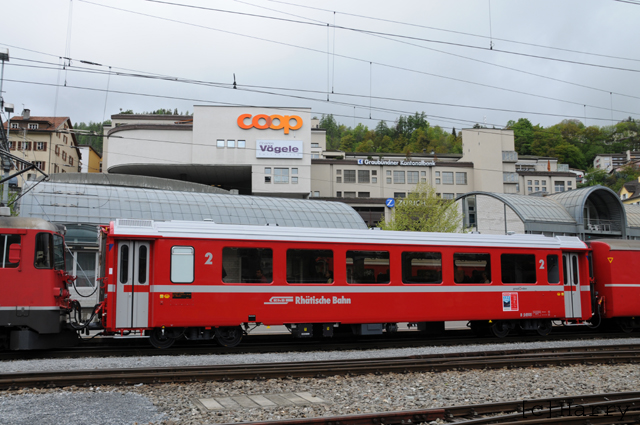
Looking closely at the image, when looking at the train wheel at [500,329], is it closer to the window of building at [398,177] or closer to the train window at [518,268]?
the train window at [518,268]

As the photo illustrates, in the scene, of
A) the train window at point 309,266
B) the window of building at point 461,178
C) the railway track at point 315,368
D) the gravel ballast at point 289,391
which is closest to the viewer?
the gravel ballast at point 289,391

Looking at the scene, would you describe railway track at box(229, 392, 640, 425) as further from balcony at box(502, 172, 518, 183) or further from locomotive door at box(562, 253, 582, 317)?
balcony at box(502, 172, 518, 183)

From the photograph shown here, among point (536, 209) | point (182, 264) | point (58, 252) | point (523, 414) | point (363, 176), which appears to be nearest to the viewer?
point (523, 414)

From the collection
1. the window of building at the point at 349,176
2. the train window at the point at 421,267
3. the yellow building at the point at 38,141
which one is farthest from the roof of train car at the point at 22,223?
the window of building at the point at 349,176

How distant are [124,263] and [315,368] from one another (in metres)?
5.80

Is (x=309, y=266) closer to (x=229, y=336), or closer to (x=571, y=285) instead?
(x=229, y=336)

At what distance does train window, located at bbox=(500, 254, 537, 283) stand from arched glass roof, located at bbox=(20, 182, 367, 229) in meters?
14.4

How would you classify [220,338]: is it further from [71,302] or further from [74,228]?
[74,228]

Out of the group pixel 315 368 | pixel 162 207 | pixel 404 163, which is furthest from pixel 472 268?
pixel 404 163

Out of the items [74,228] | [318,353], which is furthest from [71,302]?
[74,228]

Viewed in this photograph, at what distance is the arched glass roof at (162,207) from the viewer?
2762 cm

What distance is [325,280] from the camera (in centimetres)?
1466

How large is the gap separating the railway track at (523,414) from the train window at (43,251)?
345 inches

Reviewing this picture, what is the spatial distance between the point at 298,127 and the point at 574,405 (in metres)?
53.3
